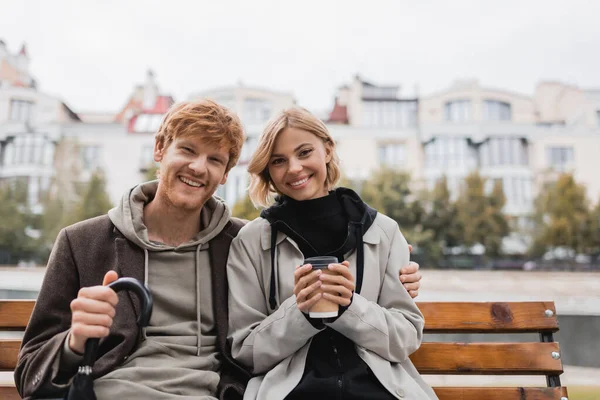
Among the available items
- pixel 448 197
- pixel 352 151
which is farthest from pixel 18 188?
pixel 448 197

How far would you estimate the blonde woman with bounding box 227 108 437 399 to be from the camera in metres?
1.78

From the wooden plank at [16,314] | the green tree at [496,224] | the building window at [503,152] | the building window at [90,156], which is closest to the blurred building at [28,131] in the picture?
the building window at [90,156]

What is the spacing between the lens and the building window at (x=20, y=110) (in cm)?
2864

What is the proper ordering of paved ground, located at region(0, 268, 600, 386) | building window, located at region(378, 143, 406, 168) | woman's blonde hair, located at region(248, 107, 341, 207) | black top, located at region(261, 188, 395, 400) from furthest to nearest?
building window, located at region(378, 143, 406, 168)
paved ground, located at region(0, 268, 600, 386)
woman's blonde hair, located at region(248, 107, 341, 207)
black top, located at region(261, 188, 395, 400)

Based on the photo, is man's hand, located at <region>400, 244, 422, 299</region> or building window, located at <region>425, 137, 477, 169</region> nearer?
man's hand, located at <region>400, 244, 422, 299</region>

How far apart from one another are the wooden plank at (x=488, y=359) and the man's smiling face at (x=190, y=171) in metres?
1.22

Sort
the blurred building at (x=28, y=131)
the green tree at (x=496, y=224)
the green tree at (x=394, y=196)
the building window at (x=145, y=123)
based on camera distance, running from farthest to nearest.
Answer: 1. the building window at (x=145, y=123)
2. the blurred building at (x=28, y=131)
3. the green tree at (x=496, y=224)
4. the green tree at (x=394, y=196)

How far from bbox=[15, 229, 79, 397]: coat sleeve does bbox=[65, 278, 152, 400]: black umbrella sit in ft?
0.73

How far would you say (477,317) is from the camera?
2.24 meters

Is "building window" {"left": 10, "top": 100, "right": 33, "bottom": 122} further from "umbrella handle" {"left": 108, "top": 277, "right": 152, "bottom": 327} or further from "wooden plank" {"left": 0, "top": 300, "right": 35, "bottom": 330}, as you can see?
"umbrella handle" {"left": 108, "top": 277, "right": 152, "bottom": 327}

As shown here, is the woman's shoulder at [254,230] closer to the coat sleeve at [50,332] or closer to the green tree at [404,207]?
the coat sleeve at [50,332]

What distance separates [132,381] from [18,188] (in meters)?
28.8

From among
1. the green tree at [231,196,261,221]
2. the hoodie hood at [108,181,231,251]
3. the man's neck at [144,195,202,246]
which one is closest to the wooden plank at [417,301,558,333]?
the hoodie hood at [108,181,231,251]

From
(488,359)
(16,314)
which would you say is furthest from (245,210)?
(488,359)
